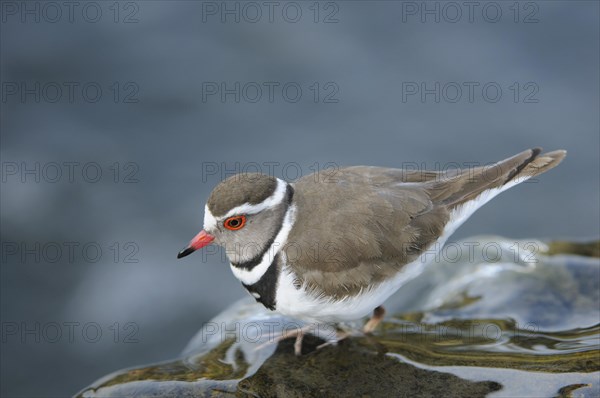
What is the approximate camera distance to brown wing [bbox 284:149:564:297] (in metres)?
7.28

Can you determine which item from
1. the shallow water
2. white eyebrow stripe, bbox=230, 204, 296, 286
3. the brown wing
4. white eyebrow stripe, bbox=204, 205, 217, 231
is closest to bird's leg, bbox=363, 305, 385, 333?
the shallow water

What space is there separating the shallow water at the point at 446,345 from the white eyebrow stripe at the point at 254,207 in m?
1.55

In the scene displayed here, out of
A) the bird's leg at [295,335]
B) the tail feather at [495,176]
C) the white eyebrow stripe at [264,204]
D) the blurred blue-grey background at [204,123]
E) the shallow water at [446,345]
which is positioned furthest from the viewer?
the blurred blue-grey background at [204,123]

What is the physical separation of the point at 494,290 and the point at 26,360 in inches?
268

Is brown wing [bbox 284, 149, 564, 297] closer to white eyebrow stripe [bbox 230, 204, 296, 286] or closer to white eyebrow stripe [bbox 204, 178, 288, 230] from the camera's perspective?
white eyebrow stripe [bbox 230, 204, 296, 286]

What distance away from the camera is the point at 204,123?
45.8 ft

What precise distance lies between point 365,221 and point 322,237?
0.47 meters

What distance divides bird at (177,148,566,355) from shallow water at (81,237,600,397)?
0.54 m

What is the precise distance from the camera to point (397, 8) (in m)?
15.6

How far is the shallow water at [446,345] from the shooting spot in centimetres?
702

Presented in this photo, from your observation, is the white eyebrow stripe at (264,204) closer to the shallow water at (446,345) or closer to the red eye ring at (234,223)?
the red eye ring at (234,223)

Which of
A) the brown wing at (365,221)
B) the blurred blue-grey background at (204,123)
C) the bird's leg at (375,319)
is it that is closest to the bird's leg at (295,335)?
the bird's leg at (375,319)

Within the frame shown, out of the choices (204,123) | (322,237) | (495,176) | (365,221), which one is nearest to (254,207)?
(322,237)

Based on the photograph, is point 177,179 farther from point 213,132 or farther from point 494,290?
point 494,290
